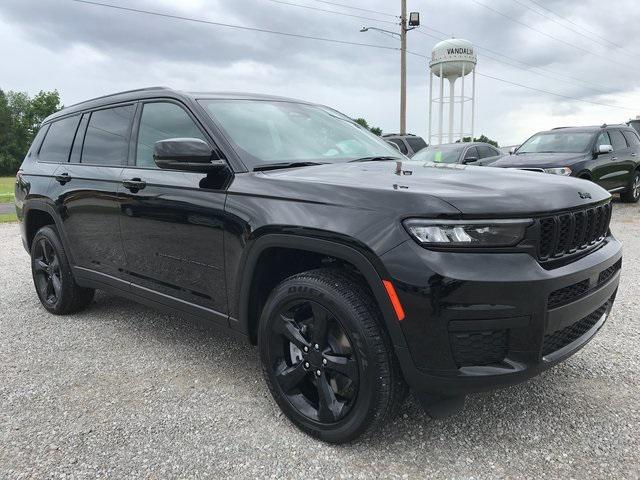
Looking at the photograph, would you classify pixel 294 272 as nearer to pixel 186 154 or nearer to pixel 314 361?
pixel 314 361

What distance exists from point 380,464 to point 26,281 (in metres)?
5.29

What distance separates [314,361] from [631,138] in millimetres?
12064

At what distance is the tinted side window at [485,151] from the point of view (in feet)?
39.3

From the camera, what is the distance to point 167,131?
3.30 meters

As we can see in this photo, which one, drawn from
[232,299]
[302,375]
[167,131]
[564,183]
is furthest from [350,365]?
[167,131]

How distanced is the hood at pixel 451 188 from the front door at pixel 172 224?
19.6 inches

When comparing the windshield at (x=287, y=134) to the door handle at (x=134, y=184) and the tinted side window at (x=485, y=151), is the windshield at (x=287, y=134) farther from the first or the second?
the tinted side window at (x=485, y=151)

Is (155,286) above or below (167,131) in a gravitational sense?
below

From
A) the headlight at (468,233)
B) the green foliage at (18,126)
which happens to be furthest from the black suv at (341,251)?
the green foliage at (18,126)

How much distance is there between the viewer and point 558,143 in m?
10.3

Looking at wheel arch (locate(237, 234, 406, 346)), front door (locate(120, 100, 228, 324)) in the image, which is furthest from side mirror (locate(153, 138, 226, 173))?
wheel arch (locate(237, 234, 406, 346))

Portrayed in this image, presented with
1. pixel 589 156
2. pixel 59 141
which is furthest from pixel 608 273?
pixel 589 156

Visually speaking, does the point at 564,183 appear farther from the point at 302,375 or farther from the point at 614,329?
the point at 614,329

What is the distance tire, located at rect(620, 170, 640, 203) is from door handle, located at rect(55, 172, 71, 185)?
11667 mm
